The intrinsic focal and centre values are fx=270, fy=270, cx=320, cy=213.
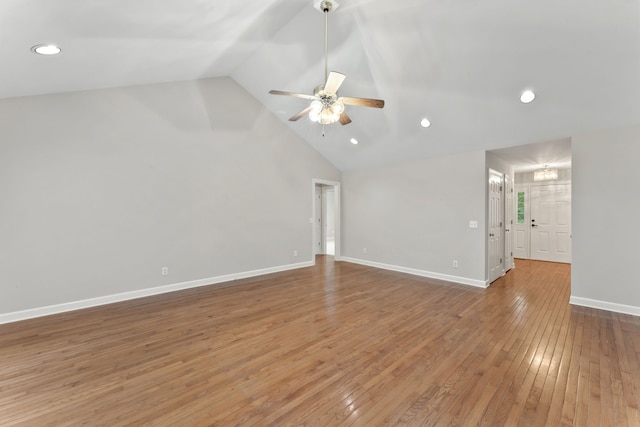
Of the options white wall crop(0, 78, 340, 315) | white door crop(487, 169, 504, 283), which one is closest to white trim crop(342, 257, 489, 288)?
white door crop(487, 169, 504, 283)

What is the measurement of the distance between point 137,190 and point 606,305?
7004mm

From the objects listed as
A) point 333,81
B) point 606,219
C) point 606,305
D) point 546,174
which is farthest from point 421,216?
point 333,81

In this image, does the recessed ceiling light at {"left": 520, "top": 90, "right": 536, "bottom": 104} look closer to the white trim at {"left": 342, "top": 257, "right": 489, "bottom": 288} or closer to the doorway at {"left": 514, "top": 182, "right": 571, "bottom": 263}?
the white trim at {"left": 342, "top": 257, "right": 489, "bottom": 288}

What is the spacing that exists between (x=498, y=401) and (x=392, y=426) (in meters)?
0.85

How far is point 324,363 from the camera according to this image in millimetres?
2441

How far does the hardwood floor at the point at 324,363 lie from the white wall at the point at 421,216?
1.18m

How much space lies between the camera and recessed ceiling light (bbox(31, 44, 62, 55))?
8.13 ft

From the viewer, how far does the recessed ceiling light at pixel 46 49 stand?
2.48 metres

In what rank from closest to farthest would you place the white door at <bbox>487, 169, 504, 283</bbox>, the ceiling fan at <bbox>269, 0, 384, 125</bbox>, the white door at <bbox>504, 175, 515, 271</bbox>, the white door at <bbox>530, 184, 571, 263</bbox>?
1. the ceiling fan at <bbox>269, 0, 384, 125</bbox>
2. the white door at <bbox>487, 169, 504, 283</bbox>
3. the white door at <bbox>504, 175, 515, 271</bbox>
4. the white door at <bbox>530, 184, 571, 263</bbox>

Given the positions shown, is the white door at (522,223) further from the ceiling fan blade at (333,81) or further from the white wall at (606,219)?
the ceiling fan blade at (333,81)

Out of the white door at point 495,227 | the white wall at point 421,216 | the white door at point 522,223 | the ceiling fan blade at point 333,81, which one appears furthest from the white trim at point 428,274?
the ceiling fan blade at point 333,81

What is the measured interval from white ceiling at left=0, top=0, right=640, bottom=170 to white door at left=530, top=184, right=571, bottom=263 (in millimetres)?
4193

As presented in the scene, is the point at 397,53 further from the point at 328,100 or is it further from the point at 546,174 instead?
the point at 546,174

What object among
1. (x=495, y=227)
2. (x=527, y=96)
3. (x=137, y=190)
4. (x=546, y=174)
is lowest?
(x=495, y=227)
